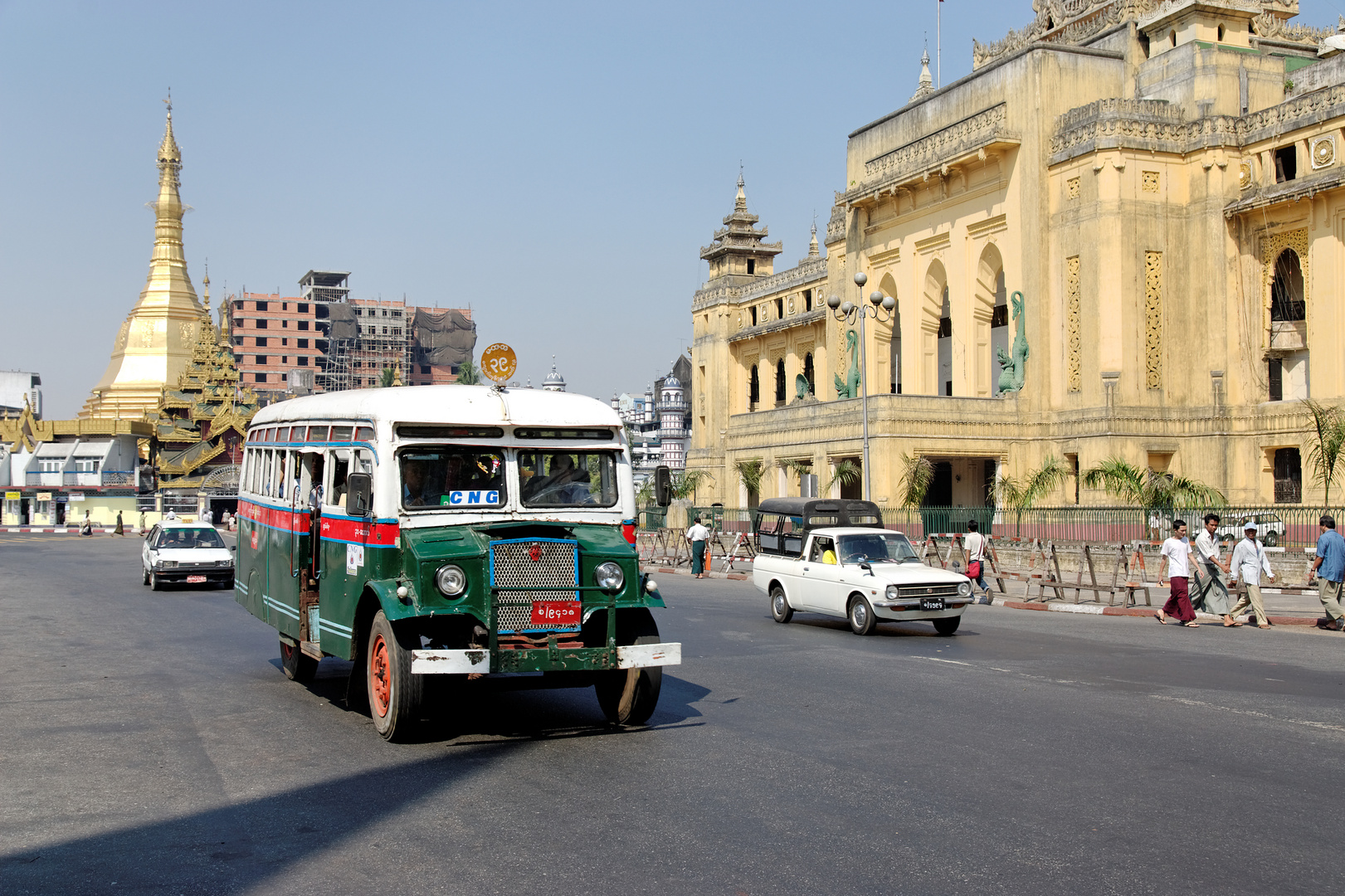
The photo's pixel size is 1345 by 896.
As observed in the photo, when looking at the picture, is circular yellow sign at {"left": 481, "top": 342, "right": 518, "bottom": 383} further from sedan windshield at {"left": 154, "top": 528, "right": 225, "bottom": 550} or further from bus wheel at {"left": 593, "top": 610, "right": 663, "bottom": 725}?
sedan windshield at {"left": 154, "top": 528, "right": 225, "bottom": 550}

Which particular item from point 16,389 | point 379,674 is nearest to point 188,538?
point 379,674

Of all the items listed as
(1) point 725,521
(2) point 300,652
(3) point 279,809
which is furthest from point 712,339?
(3) point 279,809

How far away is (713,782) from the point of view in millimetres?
8078

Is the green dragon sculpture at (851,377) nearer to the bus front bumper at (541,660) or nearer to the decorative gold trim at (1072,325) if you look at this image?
the decorative gold trim at (1072,325)

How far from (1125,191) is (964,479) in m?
11.9

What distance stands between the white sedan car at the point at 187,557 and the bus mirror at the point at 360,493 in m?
18.7

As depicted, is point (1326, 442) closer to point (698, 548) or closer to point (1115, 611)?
point (1115, 611)

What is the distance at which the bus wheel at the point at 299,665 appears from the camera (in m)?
12.6

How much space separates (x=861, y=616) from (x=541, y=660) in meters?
9.46

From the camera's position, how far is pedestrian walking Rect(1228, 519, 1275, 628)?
19.2 meters

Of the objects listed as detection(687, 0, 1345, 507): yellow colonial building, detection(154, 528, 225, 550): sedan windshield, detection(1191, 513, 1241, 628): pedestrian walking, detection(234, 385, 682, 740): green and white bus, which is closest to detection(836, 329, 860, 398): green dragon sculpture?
detection(687, 0, 1345, 507): yellow colonial building

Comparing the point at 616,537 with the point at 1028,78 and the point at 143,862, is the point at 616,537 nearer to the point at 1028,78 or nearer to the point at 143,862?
the point at 143,862

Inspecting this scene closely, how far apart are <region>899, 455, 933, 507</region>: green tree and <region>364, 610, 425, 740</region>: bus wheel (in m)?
29.1

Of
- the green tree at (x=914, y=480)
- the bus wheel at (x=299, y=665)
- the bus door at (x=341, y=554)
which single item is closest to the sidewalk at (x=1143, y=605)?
the green tree at (x=914, y=480)
